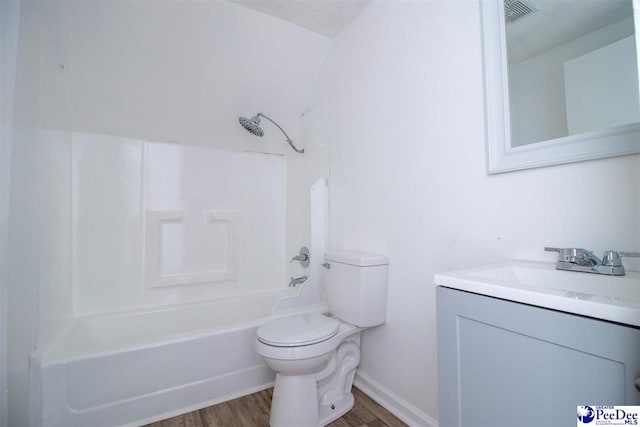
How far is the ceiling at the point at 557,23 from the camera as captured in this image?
90 cm

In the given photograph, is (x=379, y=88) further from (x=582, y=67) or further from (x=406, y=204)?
(x=582, y=67)

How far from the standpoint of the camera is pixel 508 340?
645 mm

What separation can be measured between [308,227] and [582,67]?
1745 mm

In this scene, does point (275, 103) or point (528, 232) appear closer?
point (528, 232)

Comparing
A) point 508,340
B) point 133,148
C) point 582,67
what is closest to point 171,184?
point 133,148

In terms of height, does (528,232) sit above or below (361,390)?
above

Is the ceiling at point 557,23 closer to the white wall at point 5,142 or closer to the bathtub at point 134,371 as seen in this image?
the white wall at point 5,142

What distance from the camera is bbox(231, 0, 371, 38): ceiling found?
1791 millimetres

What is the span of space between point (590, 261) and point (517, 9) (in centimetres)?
94

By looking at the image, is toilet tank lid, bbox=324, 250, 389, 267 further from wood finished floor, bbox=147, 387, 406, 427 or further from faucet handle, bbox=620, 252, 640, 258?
faucet handle, bbox=620, 252, 640, 258

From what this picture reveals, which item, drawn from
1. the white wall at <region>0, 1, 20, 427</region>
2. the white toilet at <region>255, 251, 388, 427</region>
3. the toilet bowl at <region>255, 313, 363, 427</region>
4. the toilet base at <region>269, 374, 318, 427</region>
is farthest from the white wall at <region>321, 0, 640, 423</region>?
the white wall at <region>0, 1, 20, 427</region>

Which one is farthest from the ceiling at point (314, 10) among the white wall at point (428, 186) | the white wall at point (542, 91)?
the white wall at point (542, 91)

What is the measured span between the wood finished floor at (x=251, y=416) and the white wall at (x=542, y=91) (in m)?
1.44

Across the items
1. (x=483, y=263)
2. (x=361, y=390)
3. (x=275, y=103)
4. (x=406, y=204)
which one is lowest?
(x=361, y=390)
